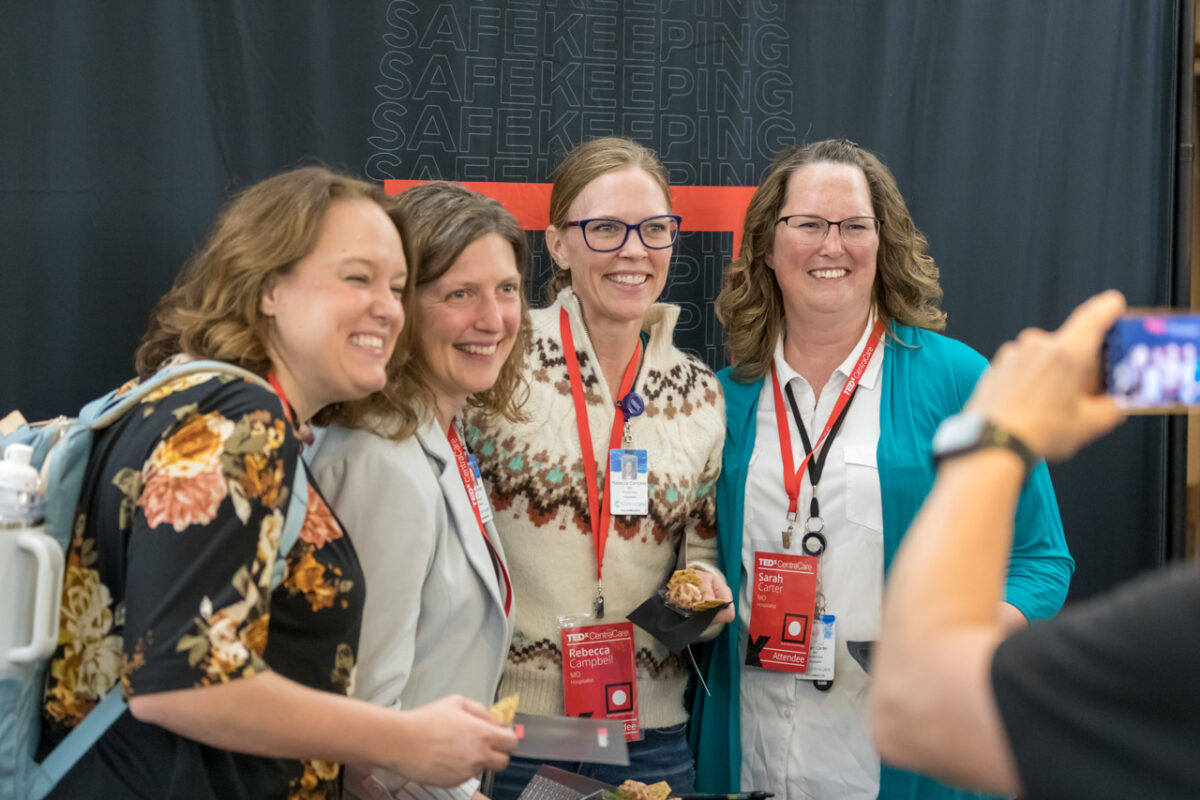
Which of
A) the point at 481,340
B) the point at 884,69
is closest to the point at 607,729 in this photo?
the point at 481,340

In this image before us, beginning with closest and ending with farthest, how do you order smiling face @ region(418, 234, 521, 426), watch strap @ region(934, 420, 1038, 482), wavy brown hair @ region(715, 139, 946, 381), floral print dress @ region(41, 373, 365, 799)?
watch strap @ region(934, 420, 1038, 482) < floral print dress @ region(41, 373, 365, 799) < smiling face @ region(418, 234, 521, 426) < wavy brown hair @ region(715, 139, 946, 381)

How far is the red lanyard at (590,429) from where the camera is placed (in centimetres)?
241

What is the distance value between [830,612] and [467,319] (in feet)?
3.64

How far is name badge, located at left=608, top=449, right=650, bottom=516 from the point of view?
95.3 inches

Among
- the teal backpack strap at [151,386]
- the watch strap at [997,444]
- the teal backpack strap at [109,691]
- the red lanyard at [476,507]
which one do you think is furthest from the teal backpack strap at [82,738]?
the watch strap at [997,444]

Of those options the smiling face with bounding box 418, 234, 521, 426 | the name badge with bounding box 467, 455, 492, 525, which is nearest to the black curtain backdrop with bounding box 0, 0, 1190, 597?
the smiling face with bounding box 418, 234, 521, 426

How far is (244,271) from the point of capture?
5.25 ft

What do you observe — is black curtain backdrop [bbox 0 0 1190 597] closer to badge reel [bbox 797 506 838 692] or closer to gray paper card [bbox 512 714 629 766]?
badge reel [bbox 797 506 838 692]

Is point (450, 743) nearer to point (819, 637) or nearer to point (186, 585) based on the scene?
point (186, 585)

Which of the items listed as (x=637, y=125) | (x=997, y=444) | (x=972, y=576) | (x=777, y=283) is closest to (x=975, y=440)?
(x=997, y=444)

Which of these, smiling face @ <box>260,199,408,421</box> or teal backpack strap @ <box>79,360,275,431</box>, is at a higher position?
smiling face @ <box>260,199,408,421</box>

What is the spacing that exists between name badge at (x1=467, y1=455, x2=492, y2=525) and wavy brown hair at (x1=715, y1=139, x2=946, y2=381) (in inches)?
34.9

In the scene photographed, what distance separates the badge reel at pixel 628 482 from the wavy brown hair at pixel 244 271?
98 cm

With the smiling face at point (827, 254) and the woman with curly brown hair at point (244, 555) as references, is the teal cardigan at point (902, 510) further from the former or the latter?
the woman with curly brown hair at point (244, 555)
